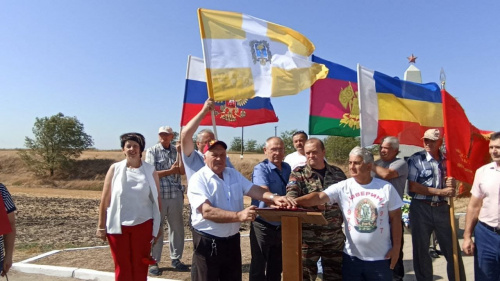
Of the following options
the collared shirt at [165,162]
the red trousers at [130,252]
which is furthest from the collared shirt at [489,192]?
the collared shirt at [165,162]

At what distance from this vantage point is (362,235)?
3.43 metres

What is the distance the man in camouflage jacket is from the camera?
3.94 m

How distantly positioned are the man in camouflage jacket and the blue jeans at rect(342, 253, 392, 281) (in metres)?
0.46

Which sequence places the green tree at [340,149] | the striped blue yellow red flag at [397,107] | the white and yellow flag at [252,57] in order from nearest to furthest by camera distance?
the white and yellow flag at [252,57]
the striped blue yellow red flag at [397,107]
the green tree at [340,149]

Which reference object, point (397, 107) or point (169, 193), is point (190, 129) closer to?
point (169, 193)

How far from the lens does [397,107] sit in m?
5.64

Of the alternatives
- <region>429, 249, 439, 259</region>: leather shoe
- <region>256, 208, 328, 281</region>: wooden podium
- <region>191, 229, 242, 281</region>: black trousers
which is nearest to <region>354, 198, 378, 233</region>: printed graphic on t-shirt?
<region>256, 208, 328, 281</region>: wooden podium

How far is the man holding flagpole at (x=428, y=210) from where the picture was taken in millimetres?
4641

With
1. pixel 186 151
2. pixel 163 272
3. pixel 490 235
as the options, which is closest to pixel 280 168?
pixel 186 151

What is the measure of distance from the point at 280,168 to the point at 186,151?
112 cm

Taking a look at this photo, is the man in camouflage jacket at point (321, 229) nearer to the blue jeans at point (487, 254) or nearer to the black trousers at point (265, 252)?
the black trousers at point (265, 252)

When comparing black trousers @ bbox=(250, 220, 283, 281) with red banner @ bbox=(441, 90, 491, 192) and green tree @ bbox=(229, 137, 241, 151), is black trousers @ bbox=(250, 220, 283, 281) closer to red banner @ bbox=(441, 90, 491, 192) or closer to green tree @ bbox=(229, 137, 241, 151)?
red banner @ bbox=(441, 90, 491, 192)

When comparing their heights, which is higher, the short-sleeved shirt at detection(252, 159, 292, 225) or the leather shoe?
the short-sleeved shirt at detection(252, 159, 292, 225)

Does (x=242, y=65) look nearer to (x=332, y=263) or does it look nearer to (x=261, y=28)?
(x=261, y=28)
